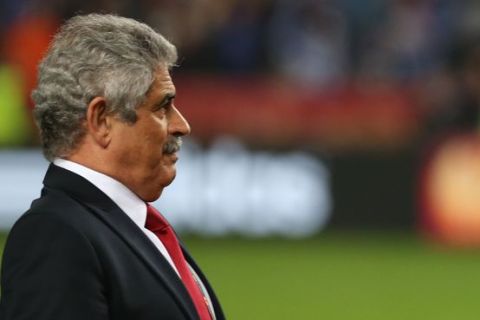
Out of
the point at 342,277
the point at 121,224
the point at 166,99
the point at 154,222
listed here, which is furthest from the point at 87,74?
the point at 342,277

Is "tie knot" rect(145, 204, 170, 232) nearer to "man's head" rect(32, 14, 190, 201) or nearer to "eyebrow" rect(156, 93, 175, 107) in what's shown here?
"man's head" rect(32, 14, 190, 201)

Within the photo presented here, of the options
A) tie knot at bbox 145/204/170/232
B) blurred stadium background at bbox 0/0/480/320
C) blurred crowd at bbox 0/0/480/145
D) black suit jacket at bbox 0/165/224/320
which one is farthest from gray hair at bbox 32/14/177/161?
blurred crowd at bbox 0/0/480/145

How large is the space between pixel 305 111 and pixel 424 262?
2064mm

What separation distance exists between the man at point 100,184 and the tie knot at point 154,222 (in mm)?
45

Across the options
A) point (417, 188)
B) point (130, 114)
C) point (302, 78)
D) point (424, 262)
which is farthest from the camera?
point (302, 78)

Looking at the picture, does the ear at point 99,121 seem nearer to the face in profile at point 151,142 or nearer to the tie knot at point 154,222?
the face in profile at point 151,142

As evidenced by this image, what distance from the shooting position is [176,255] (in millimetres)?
3135

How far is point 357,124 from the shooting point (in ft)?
42.4

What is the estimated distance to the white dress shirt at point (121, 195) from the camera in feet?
9.64

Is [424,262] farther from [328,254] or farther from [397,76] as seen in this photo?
[397,76]

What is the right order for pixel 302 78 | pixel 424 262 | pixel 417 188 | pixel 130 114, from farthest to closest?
pixel 302 78 < pixel 417 188 < pixel 424 262 < pixel 130 114

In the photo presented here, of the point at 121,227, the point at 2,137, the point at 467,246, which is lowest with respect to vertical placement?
the point at 467,246

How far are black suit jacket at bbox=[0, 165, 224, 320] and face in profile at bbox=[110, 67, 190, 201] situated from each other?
0.08 metres

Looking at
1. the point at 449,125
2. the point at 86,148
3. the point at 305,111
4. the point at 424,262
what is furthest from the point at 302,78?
the point at 86,148
